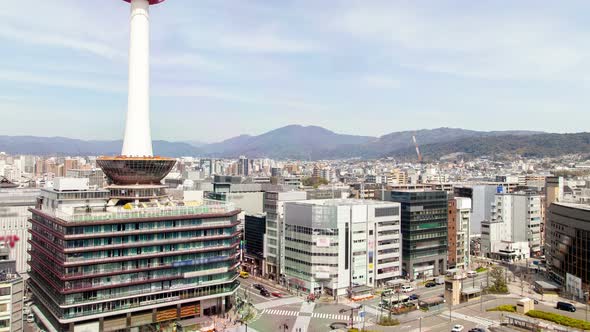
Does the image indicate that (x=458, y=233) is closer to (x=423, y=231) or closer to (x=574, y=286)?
(x=423, y=231)

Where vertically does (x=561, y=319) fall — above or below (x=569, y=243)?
below

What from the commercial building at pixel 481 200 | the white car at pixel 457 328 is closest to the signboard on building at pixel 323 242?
the white car at pixel 457 328

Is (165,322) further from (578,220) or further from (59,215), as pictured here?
(578,220)

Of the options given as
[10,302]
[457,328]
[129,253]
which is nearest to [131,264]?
[129,253]

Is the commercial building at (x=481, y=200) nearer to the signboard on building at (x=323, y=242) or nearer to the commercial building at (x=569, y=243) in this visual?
the commercial building at (x=569, y=243)

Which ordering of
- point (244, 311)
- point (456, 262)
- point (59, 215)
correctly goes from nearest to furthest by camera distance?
point (59, 215) → point (244, 311) → point (456, 262)

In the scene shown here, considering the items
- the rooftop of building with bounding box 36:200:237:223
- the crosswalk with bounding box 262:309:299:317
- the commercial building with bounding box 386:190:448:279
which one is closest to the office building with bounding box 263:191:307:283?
the crosswalk with bounding box 262:309:299:317

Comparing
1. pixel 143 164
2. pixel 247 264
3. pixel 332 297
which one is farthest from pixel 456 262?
pixel 143 164
